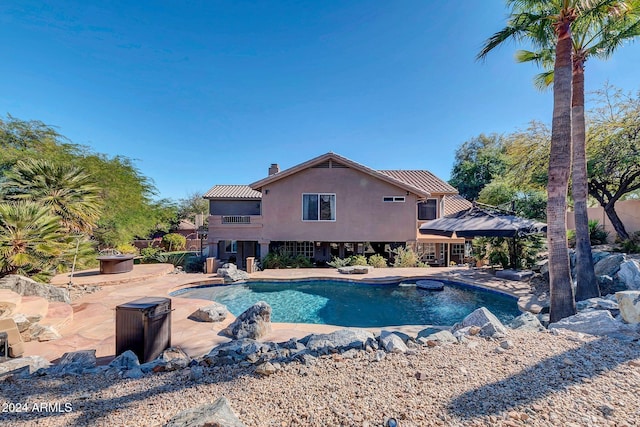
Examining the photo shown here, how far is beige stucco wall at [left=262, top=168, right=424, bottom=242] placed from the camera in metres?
15.6

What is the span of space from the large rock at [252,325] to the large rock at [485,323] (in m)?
4.00

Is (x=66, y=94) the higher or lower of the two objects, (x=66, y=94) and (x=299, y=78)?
the lower

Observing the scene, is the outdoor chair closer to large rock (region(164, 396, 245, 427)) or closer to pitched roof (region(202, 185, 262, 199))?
large rock (region(164, 396, 245, 427))

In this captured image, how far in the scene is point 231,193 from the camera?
18.6m

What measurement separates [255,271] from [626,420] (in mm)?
12774

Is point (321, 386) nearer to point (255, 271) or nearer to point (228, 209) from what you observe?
point (255, 271)

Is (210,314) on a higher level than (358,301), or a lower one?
higher

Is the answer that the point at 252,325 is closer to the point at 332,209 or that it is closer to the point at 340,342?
the point at 340,342

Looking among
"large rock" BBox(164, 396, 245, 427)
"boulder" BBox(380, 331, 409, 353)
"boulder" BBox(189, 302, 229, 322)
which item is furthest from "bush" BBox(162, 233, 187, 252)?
"large rock" BBox(164, 396, 245, 427)

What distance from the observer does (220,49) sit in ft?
39.4

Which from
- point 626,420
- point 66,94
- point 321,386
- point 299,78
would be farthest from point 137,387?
point 66,94

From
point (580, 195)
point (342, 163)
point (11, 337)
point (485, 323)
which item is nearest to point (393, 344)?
point (485, 323)

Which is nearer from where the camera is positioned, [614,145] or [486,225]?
[486,225]

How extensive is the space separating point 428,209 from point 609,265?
367 inches
